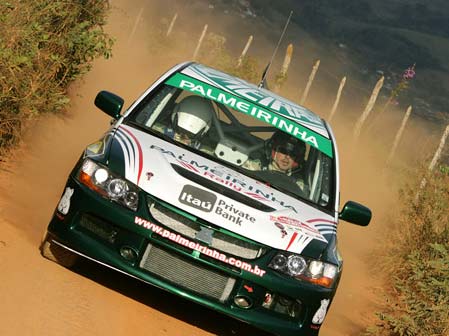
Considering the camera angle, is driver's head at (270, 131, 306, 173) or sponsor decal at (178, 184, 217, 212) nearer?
sponsor decal at (178, 184, 217, 212)

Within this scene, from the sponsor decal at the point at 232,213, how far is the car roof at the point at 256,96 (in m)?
1.92

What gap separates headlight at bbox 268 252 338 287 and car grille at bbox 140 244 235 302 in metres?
0.33

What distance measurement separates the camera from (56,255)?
692 centimetres

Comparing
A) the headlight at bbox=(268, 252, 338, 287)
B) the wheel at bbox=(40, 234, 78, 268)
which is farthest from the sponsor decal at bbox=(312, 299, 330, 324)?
the wheel at bbox=(40, 234, 78, 268)

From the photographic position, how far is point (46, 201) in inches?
356

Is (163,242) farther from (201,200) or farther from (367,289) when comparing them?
(367,289)

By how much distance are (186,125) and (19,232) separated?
1515 millimetres

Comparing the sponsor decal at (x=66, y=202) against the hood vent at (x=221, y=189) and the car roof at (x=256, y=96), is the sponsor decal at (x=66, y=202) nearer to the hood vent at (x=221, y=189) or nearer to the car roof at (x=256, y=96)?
the hood vent at (x=221, y=189)

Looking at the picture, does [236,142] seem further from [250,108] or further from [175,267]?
[175,267]

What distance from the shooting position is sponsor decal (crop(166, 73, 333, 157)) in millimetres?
7953

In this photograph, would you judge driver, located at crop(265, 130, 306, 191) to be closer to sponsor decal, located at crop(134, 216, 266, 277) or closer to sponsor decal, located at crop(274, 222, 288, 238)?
sponsor decal, located at crop(274, 222, 288, 238)

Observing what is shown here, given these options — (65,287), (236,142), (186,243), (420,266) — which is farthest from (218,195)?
(420,266)

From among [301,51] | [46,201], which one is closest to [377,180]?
[46,201]

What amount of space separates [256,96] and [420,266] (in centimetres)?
235
